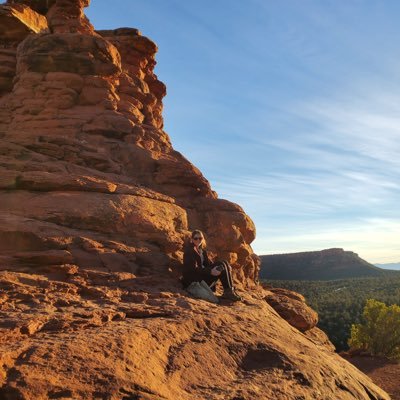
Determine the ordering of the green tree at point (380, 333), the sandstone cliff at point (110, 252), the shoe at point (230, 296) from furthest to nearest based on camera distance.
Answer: the green tree at point (380, 333), the shoe at point (230, 296), the sandstone cliff at point (110, 252)

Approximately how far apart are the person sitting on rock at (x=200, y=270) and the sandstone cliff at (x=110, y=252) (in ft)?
1.54

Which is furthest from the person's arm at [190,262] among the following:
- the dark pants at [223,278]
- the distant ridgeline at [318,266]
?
the distant ridgeline at [318,266]

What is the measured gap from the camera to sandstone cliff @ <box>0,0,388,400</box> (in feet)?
19.3

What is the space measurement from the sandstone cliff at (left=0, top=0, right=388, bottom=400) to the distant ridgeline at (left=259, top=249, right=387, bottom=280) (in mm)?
93906

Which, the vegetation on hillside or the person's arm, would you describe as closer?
the person's arm

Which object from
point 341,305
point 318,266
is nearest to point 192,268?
point 341,305

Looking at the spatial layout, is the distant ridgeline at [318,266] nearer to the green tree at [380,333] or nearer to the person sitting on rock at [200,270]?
the green tree at [380,333]

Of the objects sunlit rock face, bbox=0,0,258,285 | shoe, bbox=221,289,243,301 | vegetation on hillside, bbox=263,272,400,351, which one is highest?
sunlit rock face, bbox=0,0,258,285

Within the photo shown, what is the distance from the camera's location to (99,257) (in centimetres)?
929

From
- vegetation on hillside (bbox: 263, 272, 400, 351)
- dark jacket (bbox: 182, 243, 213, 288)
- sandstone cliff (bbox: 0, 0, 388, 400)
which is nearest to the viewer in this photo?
sandstone cliff (bbox: 0, 0, 388, 400)

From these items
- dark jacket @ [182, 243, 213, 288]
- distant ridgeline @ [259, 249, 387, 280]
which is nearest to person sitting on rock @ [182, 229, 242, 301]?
dark jacket @ [182, 243, 213, 288]

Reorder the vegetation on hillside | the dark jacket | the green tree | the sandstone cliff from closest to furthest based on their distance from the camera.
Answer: the sandstone cliff, the dark jacket, the green tree, the vegetation on hillside

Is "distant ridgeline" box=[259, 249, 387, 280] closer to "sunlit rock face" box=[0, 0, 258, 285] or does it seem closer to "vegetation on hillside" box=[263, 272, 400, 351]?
"vegetation on hillside" box=[263, 272, 400, 351]

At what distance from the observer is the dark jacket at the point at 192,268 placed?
9.84m
